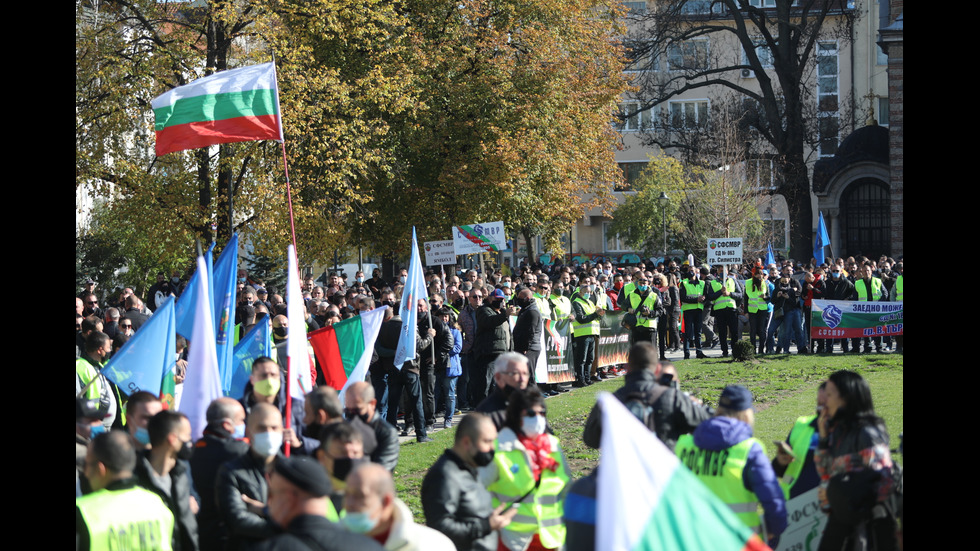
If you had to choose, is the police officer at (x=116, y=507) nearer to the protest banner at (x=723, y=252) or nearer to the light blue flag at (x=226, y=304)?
the light blue flag at (x=226, y=304)

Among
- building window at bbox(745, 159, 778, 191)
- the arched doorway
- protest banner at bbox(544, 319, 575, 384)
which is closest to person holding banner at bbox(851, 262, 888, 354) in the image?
protest banner at bbox(544, 319, 575, 384)

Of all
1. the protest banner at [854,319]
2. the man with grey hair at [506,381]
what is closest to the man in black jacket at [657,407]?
the man with grey hair at [506,381]

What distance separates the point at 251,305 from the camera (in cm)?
1368

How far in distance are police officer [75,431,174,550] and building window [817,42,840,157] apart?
53134mm

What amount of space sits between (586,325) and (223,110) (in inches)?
348

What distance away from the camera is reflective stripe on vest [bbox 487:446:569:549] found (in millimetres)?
6230

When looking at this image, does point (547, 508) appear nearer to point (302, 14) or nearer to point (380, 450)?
point (380, 450)

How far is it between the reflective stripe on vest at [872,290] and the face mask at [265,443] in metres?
17.4

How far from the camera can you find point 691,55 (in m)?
49.3

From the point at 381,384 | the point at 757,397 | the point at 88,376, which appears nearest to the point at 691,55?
the point at 757,397

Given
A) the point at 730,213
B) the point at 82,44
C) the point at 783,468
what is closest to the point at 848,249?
the point at 730,213

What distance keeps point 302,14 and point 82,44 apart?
5759mm

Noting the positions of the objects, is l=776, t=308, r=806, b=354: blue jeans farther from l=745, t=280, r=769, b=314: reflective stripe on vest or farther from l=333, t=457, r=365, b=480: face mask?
l=333, t=457, r=365, b=480: face mask

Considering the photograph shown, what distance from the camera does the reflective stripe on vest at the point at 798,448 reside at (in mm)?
6391
